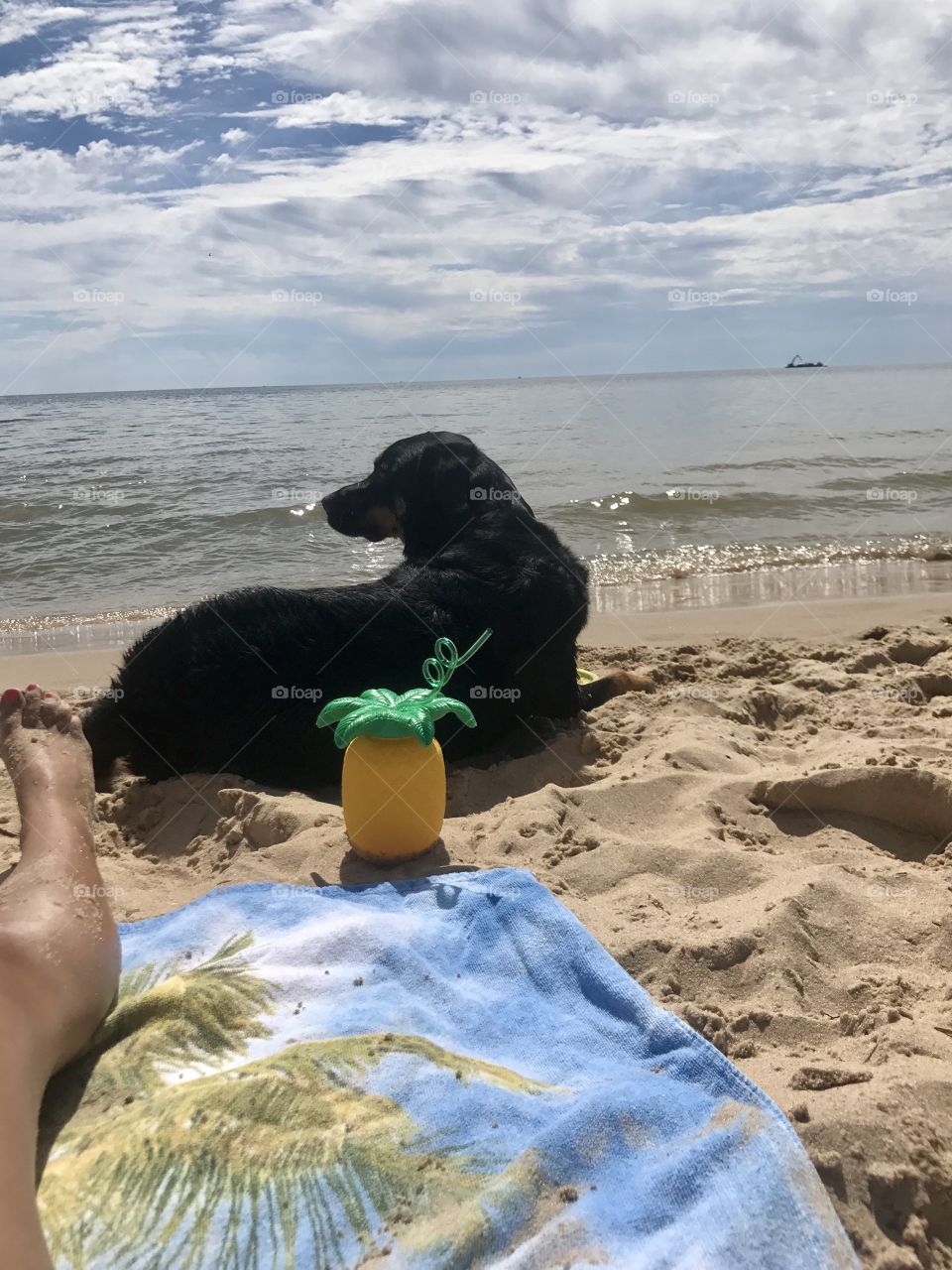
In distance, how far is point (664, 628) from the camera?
677 centimetres

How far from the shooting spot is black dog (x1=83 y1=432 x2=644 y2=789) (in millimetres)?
3809

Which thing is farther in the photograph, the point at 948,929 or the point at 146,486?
the point at 146,486

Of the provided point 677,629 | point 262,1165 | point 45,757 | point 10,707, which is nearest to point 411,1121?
point 262,1165

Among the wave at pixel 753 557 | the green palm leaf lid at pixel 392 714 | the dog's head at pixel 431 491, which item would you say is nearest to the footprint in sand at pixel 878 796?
the green palm leaf lid at pixel 392 714

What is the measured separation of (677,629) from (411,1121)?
5.23 metres

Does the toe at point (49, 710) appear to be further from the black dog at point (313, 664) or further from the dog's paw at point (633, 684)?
the dog's paw at point (633, 684)

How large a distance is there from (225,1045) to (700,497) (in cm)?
1040

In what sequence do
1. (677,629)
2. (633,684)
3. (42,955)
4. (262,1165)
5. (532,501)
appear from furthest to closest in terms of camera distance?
→ (532,501) < (677,629) < (633,684) < (42,955) < (262,1165)

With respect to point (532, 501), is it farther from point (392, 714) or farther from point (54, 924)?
point (54, 924)

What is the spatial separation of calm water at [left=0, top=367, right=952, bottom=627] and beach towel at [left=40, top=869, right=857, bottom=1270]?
571cm

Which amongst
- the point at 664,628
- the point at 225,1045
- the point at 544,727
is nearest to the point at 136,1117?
A: the point at 225,1045

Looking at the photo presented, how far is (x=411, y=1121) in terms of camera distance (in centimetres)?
180

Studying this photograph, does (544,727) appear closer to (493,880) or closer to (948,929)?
(493,880)

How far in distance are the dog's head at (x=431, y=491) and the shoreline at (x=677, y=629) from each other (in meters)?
1.55
